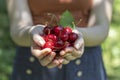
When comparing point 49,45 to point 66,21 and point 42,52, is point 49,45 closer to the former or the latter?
point 42,52

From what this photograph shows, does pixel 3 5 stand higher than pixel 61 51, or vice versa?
pixel 61 51

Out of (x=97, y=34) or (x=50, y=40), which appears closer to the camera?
(x=50, y=40)

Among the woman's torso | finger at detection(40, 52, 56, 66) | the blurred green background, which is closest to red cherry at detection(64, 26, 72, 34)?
finger at detection(40, 52, 56, 66)

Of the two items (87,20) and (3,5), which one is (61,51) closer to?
(87,20)

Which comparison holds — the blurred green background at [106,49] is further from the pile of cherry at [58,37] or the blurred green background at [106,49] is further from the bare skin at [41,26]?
the pile of cherry at [58,37]

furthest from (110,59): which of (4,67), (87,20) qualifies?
(87,20)

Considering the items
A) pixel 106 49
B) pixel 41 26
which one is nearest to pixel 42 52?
pixel 41 26

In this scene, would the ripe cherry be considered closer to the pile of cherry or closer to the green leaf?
the pile of cherry
